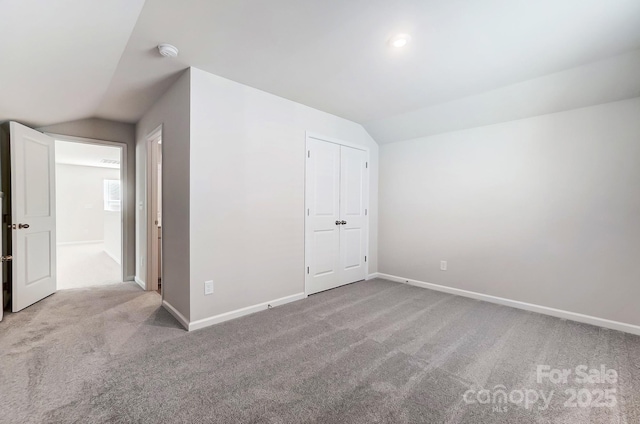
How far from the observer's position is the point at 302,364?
1920mm

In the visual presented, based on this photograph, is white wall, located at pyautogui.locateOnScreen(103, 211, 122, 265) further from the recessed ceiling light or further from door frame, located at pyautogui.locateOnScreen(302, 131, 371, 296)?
the recessed ceiling light

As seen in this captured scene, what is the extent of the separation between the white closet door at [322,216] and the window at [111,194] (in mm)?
7384

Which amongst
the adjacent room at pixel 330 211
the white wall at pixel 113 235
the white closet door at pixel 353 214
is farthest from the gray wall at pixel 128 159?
the white closet door at pixel 353 214

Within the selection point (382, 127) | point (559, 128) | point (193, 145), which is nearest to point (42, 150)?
point (193, 145)

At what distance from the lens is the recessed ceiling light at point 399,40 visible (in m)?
1.98

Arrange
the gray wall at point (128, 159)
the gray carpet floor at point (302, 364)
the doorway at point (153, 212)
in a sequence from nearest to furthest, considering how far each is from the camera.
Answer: the gray carpet floor at point (302, 364), the doorway at point (153, 212), the gray wall at point (128, 159)

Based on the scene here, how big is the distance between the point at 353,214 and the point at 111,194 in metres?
8.28

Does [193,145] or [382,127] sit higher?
[382,127]

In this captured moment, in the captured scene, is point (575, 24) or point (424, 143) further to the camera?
point (424, 143)

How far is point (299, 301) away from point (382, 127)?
276 cm

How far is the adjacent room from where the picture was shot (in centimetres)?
166

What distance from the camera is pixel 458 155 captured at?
359 centimetres

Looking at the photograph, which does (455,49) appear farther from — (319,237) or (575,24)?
(319,237)

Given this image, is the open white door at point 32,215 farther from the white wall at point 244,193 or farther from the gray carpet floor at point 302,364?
the white wall at point 244,193
